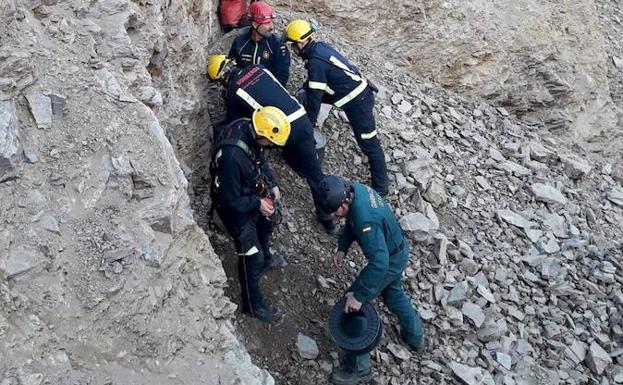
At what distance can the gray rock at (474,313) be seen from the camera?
6.29 meters

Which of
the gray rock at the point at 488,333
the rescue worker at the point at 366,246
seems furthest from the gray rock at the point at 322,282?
the gray rock at the point at 488,333

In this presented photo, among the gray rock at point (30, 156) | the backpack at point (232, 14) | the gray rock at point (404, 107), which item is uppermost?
the gray rock at point (30, 156)

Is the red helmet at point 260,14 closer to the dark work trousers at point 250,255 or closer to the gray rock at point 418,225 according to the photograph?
the dark work trousers at point 250,255

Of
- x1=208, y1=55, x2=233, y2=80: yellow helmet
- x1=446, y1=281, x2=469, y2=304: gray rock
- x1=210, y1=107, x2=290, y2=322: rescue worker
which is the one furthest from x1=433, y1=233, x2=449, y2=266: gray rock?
x1=208, y1=55, x2=233, y2=80: yellow helmet

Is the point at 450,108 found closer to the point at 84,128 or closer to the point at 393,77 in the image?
the point at 393,77

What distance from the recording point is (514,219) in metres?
7.60

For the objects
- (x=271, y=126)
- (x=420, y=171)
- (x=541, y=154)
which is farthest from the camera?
(x=541, y=154)

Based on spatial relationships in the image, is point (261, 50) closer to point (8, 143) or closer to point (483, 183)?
point (483, 183)

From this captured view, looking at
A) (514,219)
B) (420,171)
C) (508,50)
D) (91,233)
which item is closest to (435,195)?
(420,171)

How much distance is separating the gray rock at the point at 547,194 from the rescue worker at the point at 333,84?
7.61 feet

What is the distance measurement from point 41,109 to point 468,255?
4.45m

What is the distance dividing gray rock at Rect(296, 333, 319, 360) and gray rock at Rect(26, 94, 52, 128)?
8.92 feet

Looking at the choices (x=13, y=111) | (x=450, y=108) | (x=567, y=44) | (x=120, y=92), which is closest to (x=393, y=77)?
(x=450, y=108)

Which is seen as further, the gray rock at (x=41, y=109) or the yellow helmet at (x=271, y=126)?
the yellow helmet at (x=271, y=126)
